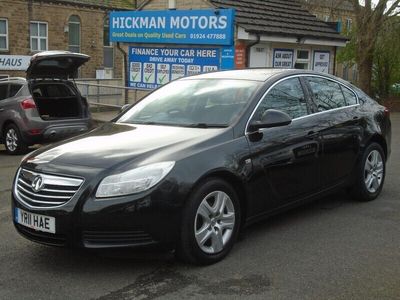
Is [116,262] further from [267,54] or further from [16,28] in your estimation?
[16,28]

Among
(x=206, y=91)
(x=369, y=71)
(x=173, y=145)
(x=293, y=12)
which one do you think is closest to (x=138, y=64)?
(x=293, y=12)

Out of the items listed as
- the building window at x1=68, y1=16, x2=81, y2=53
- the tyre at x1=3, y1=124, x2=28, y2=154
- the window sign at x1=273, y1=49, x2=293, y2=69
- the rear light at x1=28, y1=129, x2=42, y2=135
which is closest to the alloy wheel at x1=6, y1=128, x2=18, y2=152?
the tyre at x1=3, y1=124, x2=28, y2=154

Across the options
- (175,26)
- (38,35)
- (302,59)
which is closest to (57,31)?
(38,35)

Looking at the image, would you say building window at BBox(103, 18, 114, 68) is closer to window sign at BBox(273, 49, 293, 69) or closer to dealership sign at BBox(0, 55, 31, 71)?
dealership sign at BBox(0, 55, 31, 71)

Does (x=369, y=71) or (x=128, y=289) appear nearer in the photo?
(x=128, y=289)

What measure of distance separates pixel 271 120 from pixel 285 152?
0.41m

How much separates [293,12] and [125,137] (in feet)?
44.5

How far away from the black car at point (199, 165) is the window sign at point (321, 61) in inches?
414

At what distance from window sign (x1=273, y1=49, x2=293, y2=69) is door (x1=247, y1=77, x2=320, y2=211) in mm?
9648

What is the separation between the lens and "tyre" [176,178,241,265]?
4184 mm

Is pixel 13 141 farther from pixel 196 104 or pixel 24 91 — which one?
pixel 196 104

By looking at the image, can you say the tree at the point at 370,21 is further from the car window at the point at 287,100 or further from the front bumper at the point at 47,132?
the car window at the point at 287,100

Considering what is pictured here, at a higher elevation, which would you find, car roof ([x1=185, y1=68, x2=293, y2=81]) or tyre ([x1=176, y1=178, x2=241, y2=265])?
car roof ([x1=185, y1=68, x2=293, y2=81])

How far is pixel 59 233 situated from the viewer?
13.3 feet
